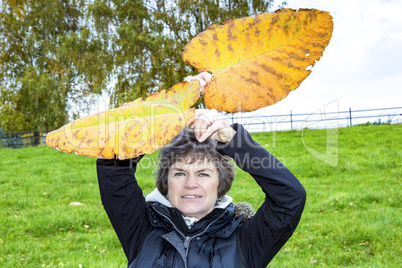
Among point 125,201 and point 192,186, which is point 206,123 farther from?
point 125,201

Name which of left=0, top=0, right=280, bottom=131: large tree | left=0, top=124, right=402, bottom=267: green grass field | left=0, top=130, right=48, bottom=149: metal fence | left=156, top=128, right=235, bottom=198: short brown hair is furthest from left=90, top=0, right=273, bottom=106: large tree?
left=156, top=128, right=235, bottom=198: short brown hair

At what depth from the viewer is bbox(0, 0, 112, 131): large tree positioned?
17.5m

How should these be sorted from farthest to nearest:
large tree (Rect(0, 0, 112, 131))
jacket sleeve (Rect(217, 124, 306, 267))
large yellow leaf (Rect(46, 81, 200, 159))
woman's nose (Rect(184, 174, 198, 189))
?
large tree (Rect(0, 0, 112, 131)), woman's nose (Rect(184, 174, 198, 189)), jacket sleeve (Rect(217, 124, 306, 267)), large yellow leaf (Rect(46, 81, 200, 159))

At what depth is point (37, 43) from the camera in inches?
768

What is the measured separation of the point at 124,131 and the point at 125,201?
33.0 inches

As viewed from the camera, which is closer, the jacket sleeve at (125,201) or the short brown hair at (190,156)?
the jacket sleeve at (125,201)

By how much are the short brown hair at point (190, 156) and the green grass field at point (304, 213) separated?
8.08 feet

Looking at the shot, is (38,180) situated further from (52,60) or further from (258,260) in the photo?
(52,60)

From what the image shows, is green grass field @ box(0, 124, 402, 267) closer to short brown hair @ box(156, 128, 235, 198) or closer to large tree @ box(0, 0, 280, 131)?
short brown hair @ box(156, 128, 235, 198)

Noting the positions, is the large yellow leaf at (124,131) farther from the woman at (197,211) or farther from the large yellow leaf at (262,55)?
the woman at (197,211)

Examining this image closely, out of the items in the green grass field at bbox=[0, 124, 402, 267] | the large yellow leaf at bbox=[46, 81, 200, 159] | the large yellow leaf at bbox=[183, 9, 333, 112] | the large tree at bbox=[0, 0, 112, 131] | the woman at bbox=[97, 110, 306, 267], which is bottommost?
the green grass field at bbox=[0, 124, 402, 267]

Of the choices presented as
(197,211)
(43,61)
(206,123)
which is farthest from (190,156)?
(43,61)

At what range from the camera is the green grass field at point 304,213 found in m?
4.48

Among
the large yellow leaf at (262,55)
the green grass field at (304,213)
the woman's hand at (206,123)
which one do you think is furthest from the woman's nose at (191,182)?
the green grass field at (304,213)
